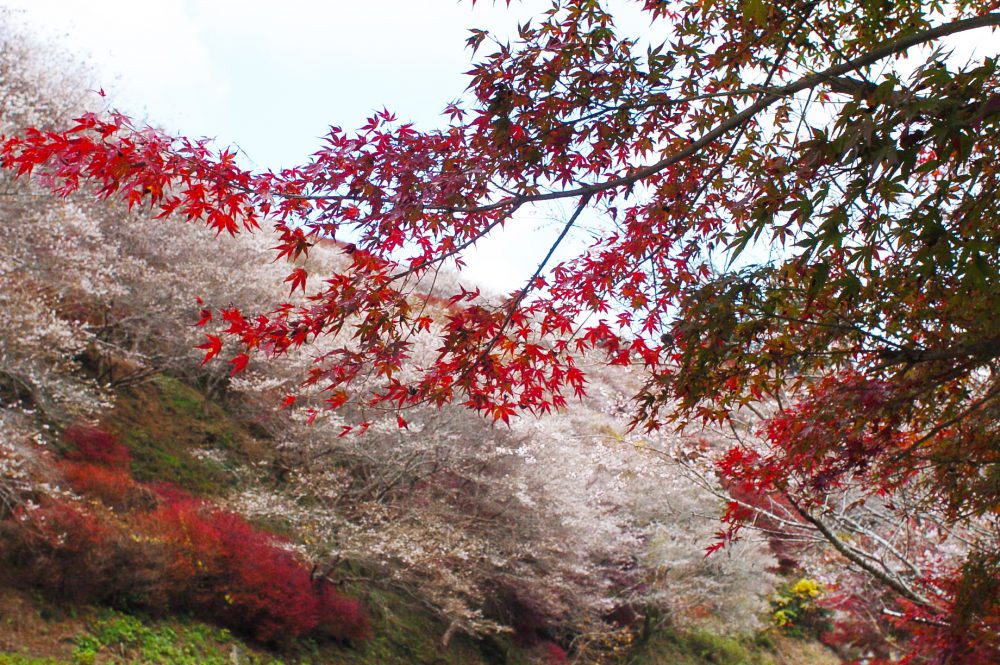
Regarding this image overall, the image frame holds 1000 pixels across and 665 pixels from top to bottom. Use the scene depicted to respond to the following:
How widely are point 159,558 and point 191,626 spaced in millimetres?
1016

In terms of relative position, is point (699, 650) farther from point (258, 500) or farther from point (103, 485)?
point (103, 485)

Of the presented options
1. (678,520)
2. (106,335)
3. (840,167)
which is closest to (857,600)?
(678,520)

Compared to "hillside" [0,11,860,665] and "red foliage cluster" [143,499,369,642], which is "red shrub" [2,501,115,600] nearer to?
"hillside" [0,11,860,665]

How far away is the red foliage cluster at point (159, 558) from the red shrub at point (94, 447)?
0.06 feet

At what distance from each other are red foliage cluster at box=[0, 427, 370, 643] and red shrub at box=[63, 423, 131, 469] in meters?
0.02

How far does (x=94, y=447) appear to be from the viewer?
419 inches

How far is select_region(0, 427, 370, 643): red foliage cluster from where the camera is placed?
8.12 meters

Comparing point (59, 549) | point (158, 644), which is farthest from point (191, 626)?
point (59, 549)

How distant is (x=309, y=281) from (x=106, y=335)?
4283 mm

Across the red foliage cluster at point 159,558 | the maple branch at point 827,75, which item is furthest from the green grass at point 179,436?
the maple branch at point 827,75

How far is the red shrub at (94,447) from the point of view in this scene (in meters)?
10.4

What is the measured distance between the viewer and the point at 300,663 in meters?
10.0

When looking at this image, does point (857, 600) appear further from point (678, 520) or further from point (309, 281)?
point (309, 281)

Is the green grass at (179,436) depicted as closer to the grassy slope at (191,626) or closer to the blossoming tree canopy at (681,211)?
the grassy slope at (191,626)
